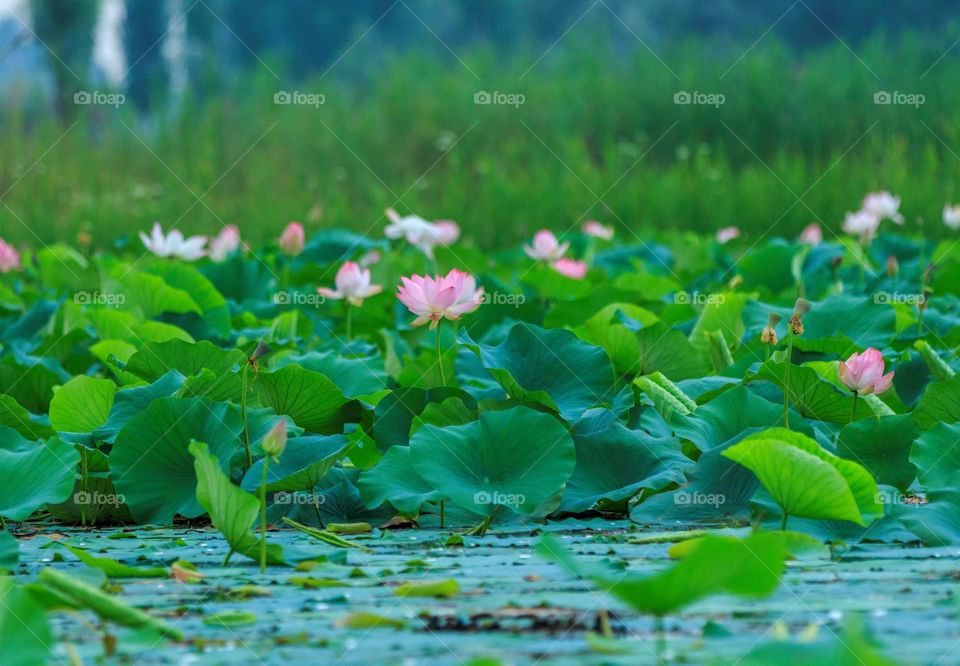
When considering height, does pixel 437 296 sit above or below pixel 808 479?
above

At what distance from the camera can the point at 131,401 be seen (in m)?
2.02

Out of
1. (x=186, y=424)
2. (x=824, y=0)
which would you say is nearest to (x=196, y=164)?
Answer: (x=186, y=424)

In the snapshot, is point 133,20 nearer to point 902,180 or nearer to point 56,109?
point 56,109

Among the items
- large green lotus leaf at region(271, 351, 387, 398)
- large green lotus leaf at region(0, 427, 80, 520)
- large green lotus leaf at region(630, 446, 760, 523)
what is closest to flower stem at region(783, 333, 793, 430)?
large green lotus leaf at region(630, 446, 760, 523)

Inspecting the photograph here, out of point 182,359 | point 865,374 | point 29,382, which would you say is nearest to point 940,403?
point 865,374

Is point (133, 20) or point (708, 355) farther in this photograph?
point (133, 20)

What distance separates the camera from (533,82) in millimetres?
10023

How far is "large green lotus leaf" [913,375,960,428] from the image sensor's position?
2047 millimetres

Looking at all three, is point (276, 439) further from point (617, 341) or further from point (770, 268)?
point (770, 268)

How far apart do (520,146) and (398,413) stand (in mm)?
7278

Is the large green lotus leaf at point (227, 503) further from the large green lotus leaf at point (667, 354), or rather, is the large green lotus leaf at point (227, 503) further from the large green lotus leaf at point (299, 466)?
the large green lotus leaf at point (667, 354)

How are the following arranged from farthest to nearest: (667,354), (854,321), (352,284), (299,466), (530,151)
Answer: (530,151) < (352,284) < (854,321) < (667,354) < (299,466)

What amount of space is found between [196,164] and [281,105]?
1748 mm

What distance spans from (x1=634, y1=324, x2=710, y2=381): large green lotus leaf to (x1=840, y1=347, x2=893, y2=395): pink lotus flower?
0.53 meters
